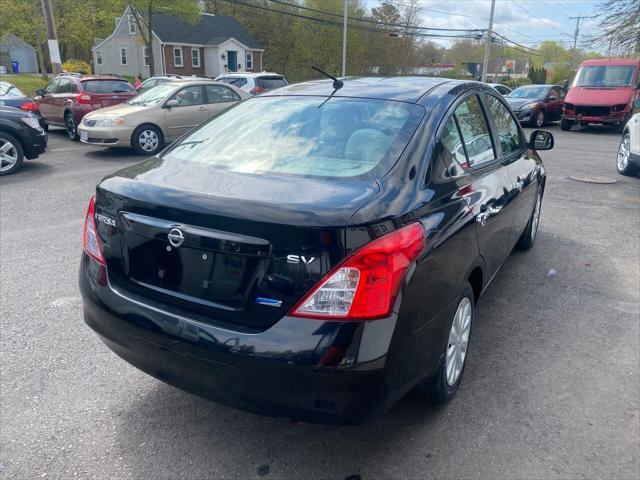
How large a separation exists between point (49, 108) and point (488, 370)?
45.6 ft

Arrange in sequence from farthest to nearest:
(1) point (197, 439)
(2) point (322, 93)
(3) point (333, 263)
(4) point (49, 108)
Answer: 1. (4) point (49, 108)
2. (2) point (322, 93)
3. (1) point (197, 439)
4. (3) point (333, 263)

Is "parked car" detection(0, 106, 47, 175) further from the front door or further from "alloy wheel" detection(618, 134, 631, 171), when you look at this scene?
the front door

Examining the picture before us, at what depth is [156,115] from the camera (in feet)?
37.1

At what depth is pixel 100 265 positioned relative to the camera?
2582 mm

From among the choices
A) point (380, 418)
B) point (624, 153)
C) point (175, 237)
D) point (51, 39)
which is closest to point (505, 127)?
point (380, 418)

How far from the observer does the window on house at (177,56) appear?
1893 inches

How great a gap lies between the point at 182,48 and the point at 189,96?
40507 millimetres

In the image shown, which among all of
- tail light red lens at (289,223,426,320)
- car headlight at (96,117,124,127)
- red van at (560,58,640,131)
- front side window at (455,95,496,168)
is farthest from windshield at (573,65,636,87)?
tail light red lens at (289,223,426,320)

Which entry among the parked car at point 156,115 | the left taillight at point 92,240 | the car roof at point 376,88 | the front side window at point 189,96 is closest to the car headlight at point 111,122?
the parked car at point 156,115

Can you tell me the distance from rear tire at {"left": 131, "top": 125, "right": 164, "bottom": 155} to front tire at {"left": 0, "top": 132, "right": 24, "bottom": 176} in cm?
244

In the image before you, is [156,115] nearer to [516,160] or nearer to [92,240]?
[516,160]

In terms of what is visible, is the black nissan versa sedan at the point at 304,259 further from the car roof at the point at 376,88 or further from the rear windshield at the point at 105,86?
the rear windshield at the point at 105,86

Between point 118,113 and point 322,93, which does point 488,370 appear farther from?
point 118,113

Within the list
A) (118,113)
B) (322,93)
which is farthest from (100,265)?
(118,113)
